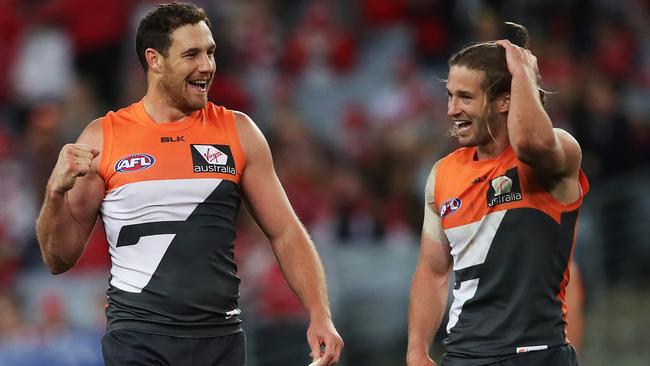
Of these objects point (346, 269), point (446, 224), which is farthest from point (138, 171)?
point (346, 269)

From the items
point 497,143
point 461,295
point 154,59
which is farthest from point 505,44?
point 154,59

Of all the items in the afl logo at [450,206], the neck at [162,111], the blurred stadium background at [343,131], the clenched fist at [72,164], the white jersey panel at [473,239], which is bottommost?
the blurred stadium background at [343,131]

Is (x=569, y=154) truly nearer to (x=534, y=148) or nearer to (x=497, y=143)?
(x=534, y=148)

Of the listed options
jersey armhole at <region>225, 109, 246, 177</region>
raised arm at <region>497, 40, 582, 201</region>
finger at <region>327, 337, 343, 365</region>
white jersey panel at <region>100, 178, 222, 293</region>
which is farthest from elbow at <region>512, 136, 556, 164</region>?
white jersey panel at <region>100, 178, 222, 293</region>

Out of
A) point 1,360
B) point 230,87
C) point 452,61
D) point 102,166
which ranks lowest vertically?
point 1,360

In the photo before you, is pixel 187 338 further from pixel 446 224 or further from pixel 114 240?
pixel 446 224

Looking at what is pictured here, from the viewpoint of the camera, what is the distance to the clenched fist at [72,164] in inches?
203

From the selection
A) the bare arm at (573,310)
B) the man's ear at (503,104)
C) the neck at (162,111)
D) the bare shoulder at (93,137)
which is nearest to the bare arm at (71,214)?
the bare shoulder at (93,137)

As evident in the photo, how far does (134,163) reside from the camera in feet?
17.9

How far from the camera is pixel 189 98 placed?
558cm

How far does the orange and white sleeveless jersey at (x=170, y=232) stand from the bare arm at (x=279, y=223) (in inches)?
4.5

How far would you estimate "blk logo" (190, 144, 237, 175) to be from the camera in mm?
5488

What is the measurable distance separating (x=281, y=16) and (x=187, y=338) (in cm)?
868

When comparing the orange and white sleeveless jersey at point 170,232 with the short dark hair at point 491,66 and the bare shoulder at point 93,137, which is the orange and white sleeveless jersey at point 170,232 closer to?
the bare shoulder at point 93,137
